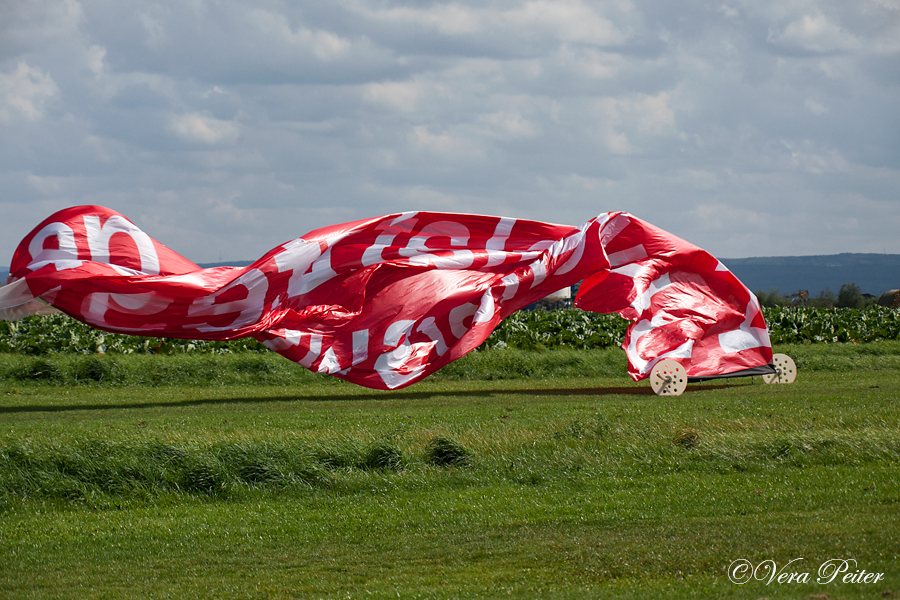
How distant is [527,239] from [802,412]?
6870 mm

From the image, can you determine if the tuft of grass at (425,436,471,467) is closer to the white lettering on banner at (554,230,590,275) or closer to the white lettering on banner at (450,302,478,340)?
the white lettering on banner at (450,302,478,340)

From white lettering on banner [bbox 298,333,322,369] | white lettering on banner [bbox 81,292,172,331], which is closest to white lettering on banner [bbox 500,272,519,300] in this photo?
white lettering on banner [bbox 298,333,322,369]

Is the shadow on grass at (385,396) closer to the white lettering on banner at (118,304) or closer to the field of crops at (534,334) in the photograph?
the white lettering on banner at (118,304)

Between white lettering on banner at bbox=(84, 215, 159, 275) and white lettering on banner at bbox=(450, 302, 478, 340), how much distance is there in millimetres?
5659

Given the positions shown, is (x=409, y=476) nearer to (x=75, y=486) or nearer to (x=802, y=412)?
(x=75, y=486)

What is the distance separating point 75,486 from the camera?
8.95 meters

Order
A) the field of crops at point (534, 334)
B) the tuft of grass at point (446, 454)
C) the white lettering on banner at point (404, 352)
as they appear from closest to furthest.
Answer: the tuft of grass at point (446, 454)
the white lettering on banner at point (404, 352)
the field of crops at point (534, 334)

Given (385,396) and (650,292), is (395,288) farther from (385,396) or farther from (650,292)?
(650,292)

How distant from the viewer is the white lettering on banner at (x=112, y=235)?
1620cm

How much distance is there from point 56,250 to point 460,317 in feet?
24.7

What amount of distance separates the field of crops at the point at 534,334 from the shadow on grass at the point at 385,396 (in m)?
5.60

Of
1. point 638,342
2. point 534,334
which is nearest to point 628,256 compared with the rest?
point 638,342

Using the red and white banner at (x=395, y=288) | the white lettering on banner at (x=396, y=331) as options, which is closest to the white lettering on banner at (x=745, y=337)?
the red and white banner at (x=395, y=288)

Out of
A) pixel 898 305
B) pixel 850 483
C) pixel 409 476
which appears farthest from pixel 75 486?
pixel 898 305
